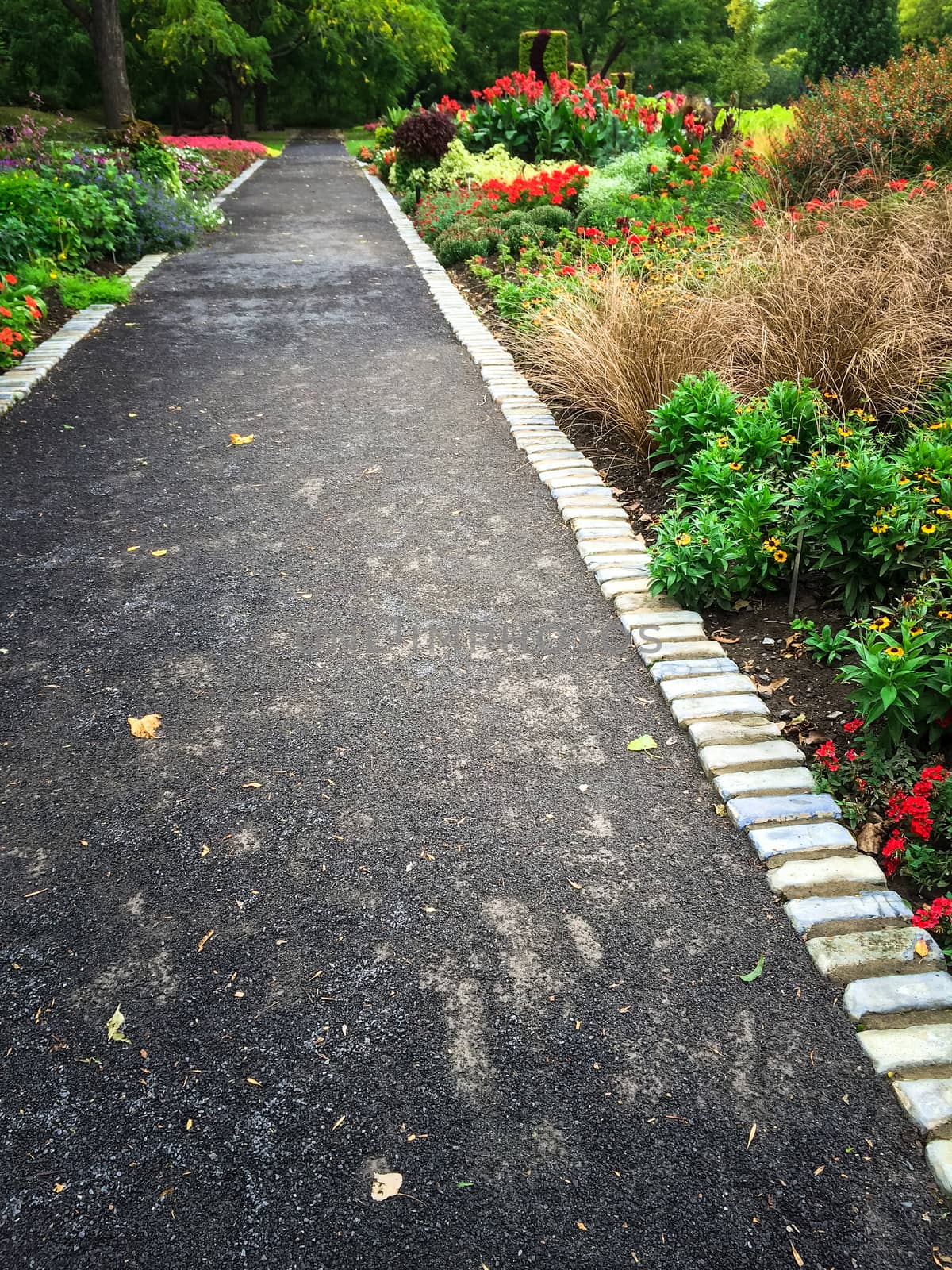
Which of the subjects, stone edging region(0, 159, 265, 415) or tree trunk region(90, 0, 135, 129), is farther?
tree trunk region(90, 0, 135, 129)

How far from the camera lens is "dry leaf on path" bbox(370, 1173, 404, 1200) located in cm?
147

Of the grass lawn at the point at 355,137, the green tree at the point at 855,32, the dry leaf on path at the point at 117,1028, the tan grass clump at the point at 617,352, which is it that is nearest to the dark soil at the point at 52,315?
the tan grass clump at the point at 617,352

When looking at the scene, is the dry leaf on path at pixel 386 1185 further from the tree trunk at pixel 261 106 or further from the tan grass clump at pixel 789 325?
the tree trunk at pixel 261 106

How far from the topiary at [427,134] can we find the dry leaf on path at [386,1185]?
529 inches

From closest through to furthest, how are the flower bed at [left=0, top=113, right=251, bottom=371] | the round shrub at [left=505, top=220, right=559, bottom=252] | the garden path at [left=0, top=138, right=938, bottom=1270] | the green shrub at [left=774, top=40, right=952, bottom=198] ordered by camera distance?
the garden path at [left=0, top=138, right=938, bottom=1270] < the flower bed at [left=0, top=113, right=251, bottom=371] < the green shrub at [left=774, top=40, right=952, bottom=198] < the round shrub at [left=505, top=220, right=559, bottom=252]

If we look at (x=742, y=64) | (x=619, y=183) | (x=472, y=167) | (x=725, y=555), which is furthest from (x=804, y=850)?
(x=742, y=64)

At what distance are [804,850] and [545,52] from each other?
2160 cm

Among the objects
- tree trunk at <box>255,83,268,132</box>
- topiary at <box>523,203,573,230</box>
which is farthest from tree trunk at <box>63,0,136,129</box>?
tree trunk at <box>255,83,268,132</box>

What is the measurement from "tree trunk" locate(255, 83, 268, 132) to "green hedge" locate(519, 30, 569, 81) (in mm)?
17593

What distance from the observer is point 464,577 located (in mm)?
3424

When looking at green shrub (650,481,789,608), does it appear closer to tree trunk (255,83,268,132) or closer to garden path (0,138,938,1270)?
garden path (0,138,938,1270)

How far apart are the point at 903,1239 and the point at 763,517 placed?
2.30m

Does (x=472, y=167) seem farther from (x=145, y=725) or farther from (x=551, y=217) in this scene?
(x=145, y=725)

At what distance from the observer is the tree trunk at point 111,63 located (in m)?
15.4
